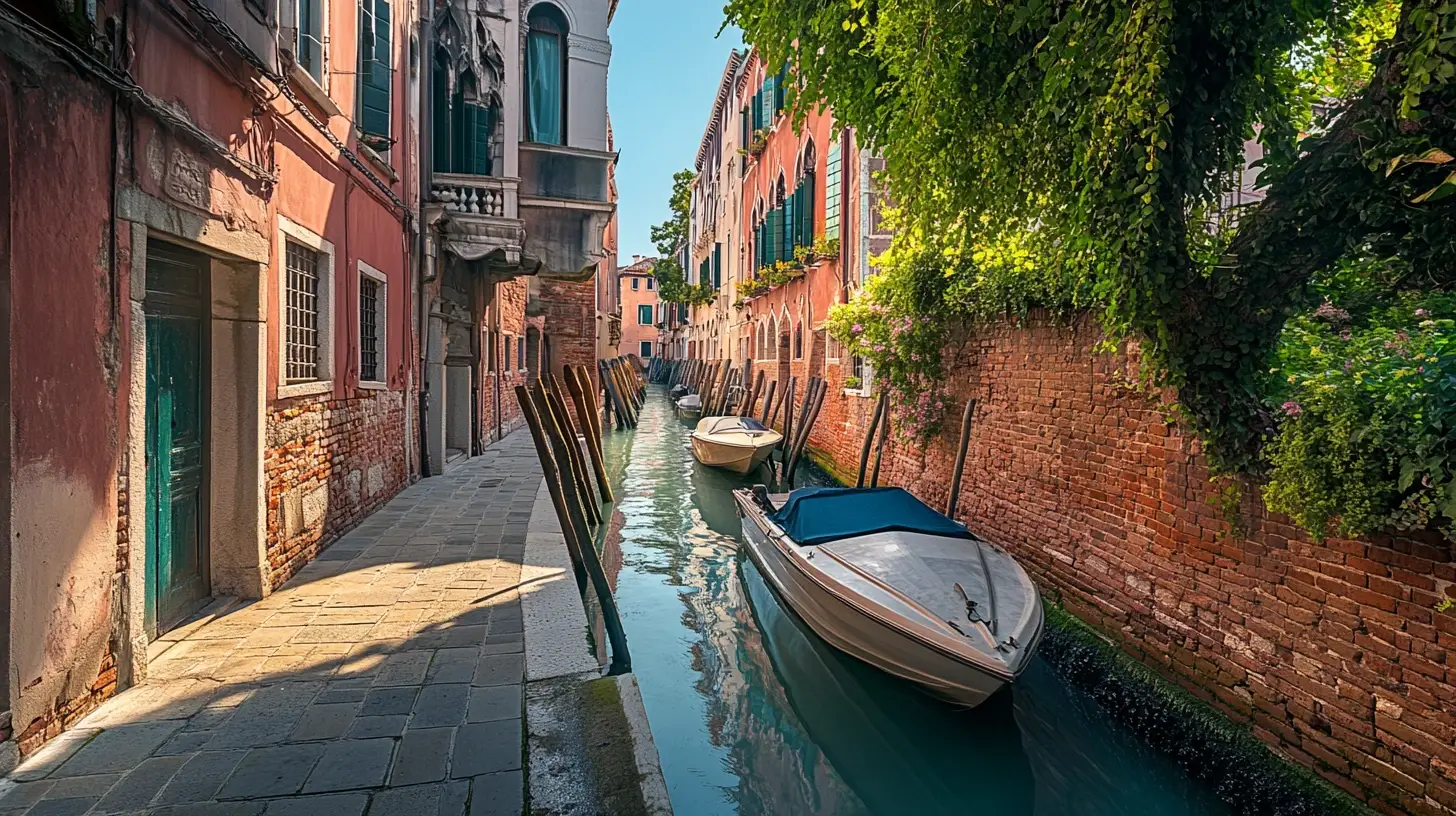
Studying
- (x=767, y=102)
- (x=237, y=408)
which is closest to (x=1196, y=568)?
(x=237, y=408)

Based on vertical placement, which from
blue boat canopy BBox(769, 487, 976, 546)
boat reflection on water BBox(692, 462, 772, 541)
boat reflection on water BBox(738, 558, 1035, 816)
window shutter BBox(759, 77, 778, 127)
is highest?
window shutter BBox(759, 77, 778, 127)

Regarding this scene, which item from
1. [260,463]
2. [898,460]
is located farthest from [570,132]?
[260,463]

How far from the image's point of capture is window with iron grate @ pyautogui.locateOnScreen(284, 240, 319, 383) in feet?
16.3

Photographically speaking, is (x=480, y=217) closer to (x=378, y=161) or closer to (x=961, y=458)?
(x=378, y=161)

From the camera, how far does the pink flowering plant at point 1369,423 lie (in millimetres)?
2590

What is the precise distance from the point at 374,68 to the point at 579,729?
5.58m

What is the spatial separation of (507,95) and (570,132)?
2.71 ft

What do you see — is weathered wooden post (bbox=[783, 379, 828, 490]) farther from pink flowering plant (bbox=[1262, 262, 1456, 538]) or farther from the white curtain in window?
pink flowering plant (bbox=[1262, 262, 1456, 538])

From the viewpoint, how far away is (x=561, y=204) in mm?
9289

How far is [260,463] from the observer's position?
169 inches

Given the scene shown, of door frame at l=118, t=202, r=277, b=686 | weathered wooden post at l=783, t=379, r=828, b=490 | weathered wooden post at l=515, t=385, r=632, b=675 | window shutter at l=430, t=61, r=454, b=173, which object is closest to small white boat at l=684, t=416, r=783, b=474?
weathered wooden post at l=783, t=379, r=828, b=490

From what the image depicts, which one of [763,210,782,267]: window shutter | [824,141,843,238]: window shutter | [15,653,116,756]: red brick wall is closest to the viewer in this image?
[15,653,116,756]: red brick wall

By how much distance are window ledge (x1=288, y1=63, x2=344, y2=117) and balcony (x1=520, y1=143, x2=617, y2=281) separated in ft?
12.8

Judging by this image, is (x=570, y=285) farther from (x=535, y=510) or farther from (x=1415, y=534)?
(x=1415, y=534)
